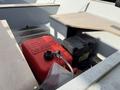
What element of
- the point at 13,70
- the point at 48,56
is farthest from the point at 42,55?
the point at 13,70

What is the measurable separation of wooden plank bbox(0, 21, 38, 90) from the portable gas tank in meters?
0.16

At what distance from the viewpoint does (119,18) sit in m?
1.45

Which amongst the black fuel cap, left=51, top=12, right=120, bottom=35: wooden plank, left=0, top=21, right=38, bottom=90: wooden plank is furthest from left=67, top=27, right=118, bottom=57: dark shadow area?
left=0, top=21, right=38, bottom=90: wooden plank

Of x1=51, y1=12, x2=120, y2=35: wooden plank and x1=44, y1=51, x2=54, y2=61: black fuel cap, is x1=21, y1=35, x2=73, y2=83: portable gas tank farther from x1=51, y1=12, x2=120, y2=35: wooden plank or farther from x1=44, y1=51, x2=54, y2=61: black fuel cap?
x1=51, y1=12, x2=120, y2=35: wooden plank

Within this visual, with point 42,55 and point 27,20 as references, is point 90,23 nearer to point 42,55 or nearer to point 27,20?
point 42,55

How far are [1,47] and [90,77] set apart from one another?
570mm

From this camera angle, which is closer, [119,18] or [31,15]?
[119,18]

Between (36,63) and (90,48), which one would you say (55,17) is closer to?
(90,48)

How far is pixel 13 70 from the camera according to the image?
83 centimetres

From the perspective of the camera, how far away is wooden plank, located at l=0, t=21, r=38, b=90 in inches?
30.3

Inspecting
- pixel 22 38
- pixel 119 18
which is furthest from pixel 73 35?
pixel 22 38

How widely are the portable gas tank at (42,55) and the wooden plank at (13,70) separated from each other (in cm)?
16

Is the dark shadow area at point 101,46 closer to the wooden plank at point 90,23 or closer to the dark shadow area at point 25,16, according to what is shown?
the wooden plank at point 90,23

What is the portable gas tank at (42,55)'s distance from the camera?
1.02m
